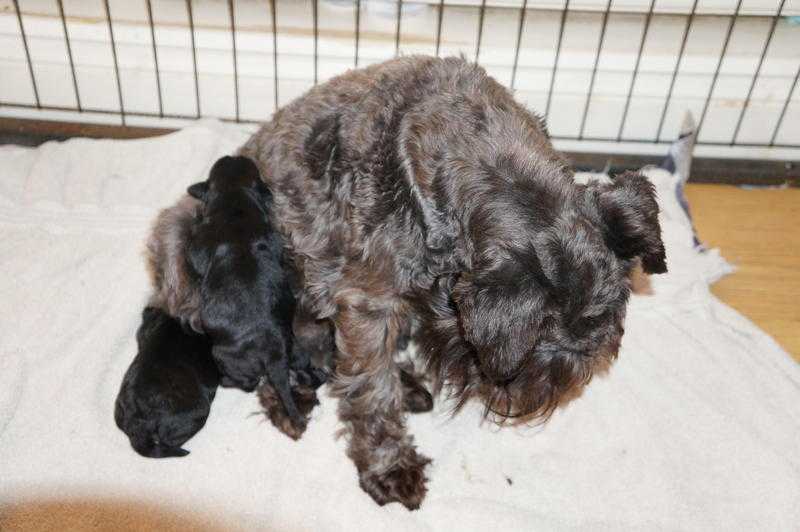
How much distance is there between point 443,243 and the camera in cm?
266

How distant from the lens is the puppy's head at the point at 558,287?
225cm

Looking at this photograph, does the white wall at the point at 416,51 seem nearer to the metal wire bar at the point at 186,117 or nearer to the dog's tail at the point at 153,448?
the metal wire bar at the point at 186,117

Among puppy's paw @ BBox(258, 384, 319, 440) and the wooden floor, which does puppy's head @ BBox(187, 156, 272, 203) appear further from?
the wooden floor

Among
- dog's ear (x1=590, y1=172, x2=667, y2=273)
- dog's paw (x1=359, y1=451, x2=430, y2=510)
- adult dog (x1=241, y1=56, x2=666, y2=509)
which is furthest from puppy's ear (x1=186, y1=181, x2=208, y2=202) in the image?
dog's ear (x1=590, y1=172, x2=667, y2=273)


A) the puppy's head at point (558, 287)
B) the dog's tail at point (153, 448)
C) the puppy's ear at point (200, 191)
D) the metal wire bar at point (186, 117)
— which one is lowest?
the dog's tail at point (153, 448)

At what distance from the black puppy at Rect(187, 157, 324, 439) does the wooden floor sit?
8.28ft

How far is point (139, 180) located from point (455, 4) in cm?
240

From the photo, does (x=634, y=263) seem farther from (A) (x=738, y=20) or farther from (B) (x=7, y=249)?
(A) (x=738, y=20)

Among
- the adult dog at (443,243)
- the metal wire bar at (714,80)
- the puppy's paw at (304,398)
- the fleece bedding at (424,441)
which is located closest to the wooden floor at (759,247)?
the fleece bedding at (424,441)

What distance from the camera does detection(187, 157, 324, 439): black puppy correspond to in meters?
3.02

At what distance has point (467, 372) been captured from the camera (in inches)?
116

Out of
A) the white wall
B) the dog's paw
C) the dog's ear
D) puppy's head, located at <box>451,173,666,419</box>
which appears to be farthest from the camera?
the white wall

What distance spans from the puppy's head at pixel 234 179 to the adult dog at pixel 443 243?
8 centimetres

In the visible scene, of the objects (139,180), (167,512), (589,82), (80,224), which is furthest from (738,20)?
(167,512)
